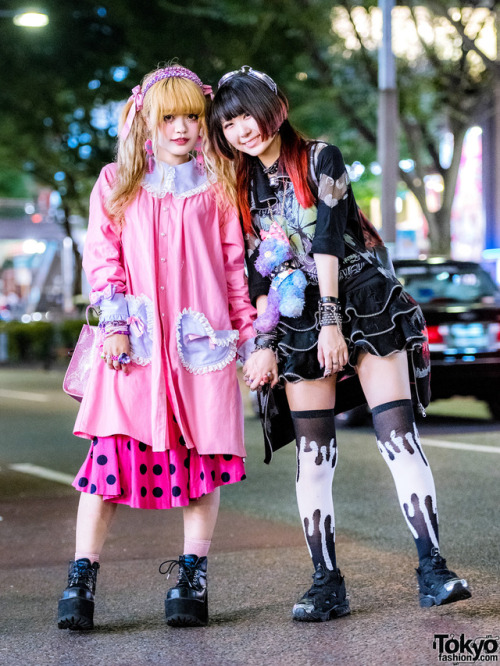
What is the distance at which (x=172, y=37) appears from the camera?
23109 mm

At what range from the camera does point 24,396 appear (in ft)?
60.6

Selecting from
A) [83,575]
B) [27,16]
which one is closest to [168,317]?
[83,575]

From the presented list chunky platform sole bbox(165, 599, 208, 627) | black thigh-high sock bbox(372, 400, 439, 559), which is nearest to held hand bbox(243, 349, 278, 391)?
black thigh-high sock bbox(372, 400, 439, 559)

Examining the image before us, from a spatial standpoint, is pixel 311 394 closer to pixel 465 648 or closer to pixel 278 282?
pixel 278 282

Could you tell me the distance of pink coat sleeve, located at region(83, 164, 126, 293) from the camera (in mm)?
4359

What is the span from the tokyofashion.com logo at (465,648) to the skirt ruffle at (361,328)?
96cm

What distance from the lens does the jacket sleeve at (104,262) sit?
4.35m

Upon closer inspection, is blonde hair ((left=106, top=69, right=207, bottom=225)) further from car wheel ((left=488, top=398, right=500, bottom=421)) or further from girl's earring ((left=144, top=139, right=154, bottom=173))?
car wheel ((left=488, top=398, right=500, bottom=421))

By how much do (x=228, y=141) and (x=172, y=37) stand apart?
19.3 metres

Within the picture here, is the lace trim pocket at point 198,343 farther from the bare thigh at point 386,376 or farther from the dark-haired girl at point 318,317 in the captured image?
the bare thigh at point 386,376

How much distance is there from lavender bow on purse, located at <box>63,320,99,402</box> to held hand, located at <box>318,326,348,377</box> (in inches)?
33.1

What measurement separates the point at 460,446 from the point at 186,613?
19.9 feet

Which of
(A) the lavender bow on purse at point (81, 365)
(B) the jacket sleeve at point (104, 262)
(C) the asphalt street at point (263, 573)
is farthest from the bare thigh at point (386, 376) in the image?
(A) the lavender bow on purse at point (81, 365)

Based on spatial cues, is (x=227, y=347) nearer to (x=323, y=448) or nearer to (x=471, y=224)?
(x=323, y=448)
